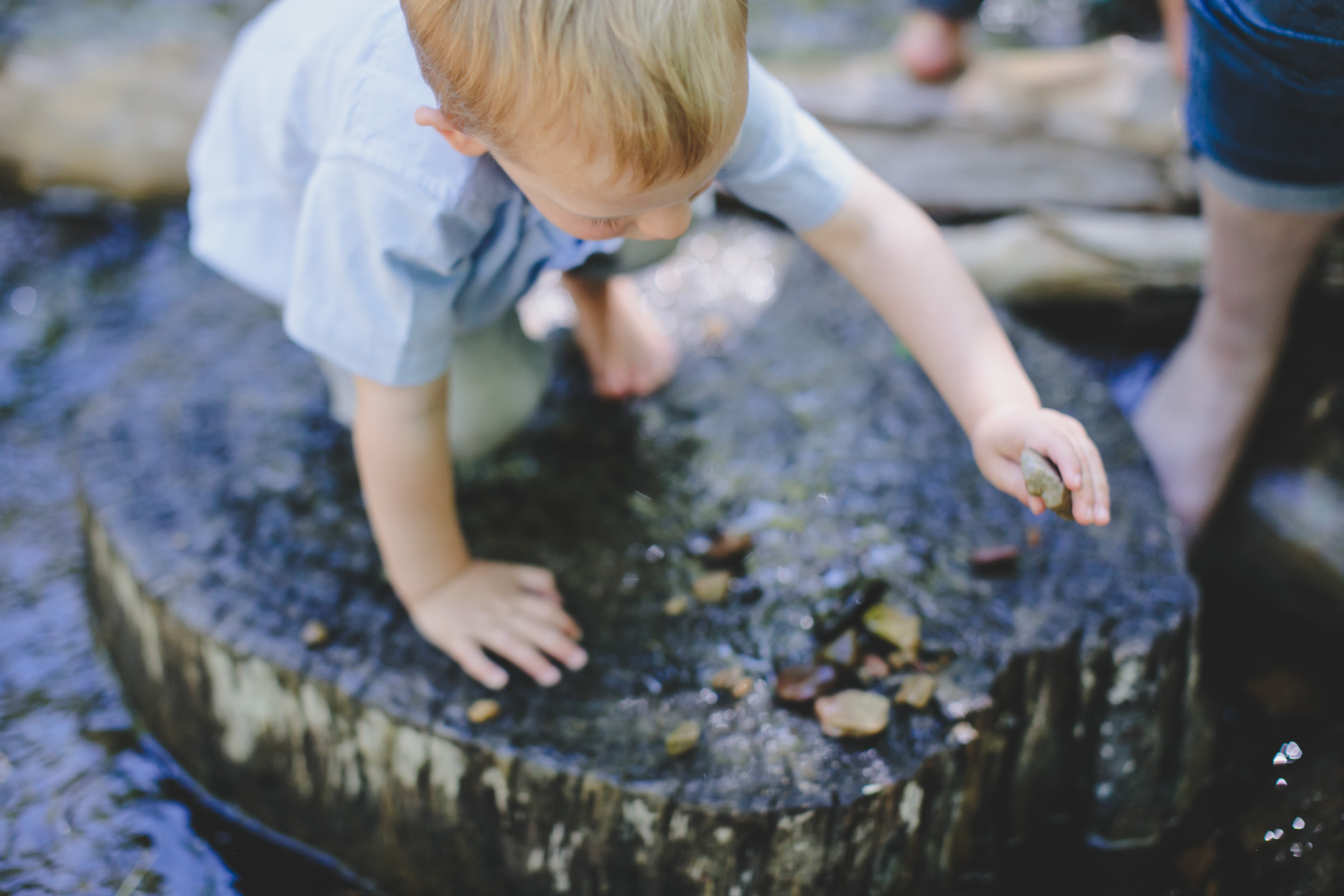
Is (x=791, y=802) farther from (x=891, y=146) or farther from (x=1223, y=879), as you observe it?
(x=891, y=146)

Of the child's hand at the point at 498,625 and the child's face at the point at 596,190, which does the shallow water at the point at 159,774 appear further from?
the child's face at the point at 596,190

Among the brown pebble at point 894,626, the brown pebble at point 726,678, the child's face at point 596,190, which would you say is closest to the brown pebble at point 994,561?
the brown pebble at point 894,626

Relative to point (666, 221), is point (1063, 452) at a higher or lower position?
lower

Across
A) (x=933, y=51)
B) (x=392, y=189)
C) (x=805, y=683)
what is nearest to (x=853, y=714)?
(x=805, y=683)

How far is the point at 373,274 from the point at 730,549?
53cm

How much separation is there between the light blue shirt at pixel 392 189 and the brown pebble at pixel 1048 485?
39 centimetres

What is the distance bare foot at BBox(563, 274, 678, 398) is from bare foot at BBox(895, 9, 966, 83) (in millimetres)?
1482

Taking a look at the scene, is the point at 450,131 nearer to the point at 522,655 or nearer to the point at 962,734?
the point at 522,655

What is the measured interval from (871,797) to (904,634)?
0.20 meters

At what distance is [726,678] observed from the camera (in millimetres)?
1087

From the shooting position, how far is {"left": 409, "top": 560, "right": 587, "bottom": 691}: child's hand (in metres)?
1.09

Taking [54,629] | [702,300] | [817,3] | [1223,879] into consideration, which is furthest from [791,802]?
[817,3]

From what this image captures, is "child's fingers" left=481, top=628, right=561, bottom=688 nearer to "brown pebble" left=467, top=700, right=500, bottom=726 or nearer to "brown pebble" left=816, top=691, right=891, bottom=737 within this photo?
"brown pebble" left=467, top=700, right=500, bottom=726

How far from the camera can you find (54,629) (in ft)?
4.86
